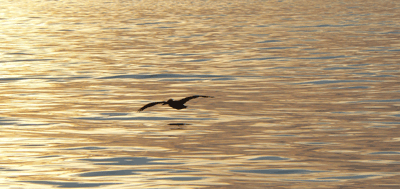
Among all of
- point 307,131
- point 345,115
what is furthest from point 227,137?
point 345,115

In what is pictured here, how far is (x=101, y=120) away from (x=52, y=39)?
25471 mm

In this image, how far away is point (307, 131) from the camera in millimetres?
14375

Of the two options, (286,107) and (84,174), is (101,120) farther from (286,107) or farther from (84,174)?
(84,174)

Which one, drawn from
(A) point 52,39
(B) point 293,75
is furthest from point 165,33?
(B) point 293,75

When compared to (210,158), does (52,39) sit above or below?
below

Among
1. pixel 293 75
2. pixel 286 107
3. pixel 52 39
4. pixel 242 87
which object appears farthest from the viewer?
pixel 52 39

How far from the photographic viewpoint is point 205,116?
16.5 meters

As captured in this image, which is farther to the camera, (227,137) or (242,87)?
(242,87)

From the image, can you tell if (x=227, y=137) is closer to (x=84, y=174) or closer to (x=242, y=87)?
(x=84, y=174)

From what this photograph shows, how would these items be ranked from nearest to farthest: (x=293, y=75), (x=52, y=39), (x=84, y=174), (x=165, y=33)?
(x=84, y=174), (x=293, y=75), (x=52, y=39), (x=165, y=33)

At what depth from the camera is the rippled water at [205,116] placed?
1122 cm

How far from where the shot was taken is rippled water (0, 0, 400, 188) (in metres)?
11.2

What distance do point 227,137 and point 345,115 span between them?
3.10 m

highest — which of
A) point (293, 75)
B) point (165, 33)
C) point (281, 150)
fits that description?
point (281, 150)
